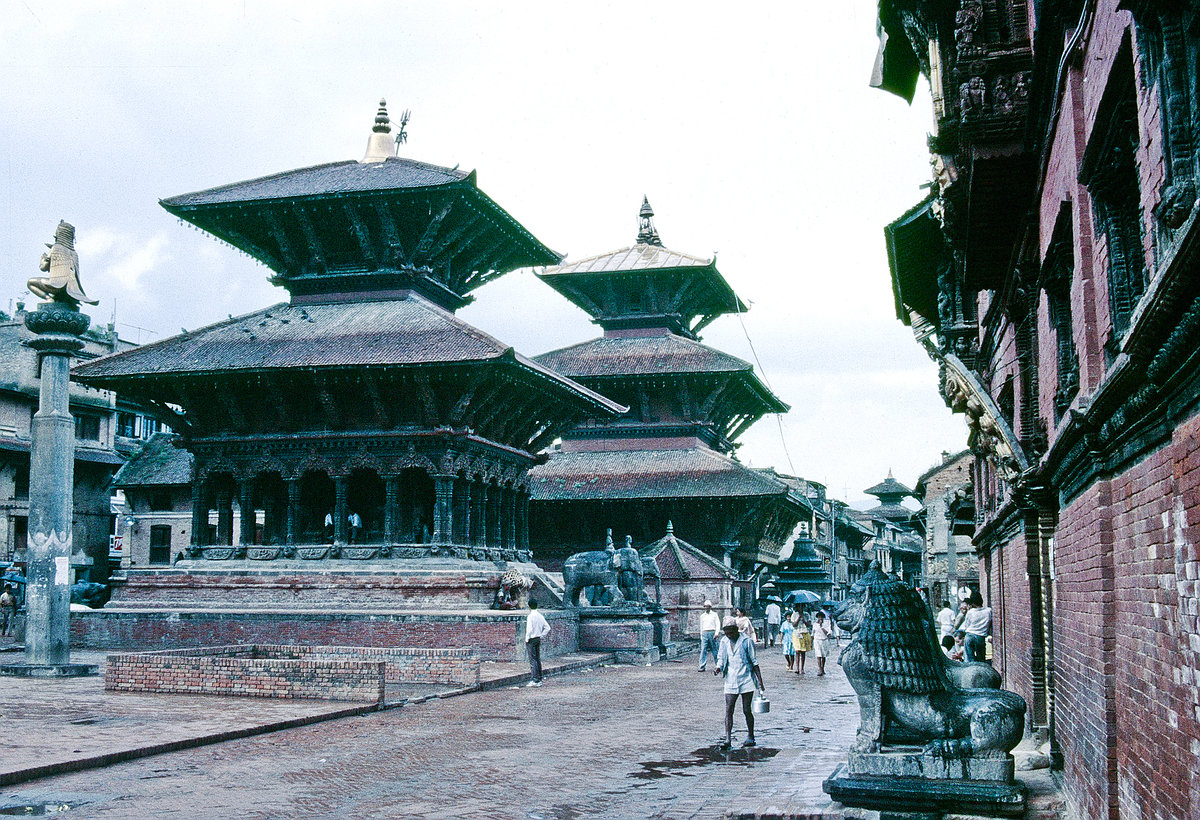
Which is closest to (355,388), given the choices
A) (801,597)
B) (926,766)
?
(801,597)

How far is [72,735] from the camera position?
12.7 m

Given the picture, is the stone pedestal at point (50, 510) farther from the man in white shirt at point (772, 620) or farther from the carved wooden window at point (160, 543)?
the carved wooden window at point (160, 543)

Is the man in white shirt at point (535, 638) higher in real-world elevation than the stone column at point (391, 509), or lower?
lower

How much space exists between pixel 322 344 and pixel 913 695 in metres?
24.5

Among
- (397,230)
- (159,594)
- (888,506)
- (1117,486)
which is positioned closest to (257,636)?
(159,594)

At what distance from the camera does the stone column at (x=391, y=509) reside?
29.7 metres

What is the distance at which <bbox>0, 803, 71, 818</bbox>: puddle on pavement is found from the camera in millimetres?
8984

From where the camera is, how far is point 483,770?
37.3 ft

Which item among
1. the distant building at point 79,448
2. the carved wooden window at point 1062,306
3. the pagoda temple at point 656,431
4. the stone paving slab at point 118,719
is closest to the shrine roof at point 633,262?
the pagoda temple at point 656,431

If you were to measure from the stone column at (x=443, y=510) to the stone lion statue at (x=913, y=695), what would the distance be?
69.6 feet

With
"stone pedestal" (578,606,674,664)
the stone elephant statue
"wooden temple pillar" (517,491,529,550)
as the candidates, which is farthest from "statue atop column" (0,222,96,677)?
Answer: "wooden temple pillar" (517,491,529,550)

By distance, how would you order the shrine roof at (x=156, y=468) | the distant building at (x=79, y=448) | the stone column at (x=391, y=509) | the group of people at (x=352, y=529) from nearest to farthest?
1. the stone column at (x=391, y=509)
2. the group of people at (x=352, y=529)
3. the distant building at (x=79, y=448)
4. the shrine roof at (x=156, y=468)

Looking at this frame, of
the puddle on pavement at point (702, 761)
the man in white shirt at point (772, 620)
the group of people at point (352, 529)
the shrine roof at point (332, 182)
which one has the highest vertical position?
the shrine roof at point (332, 182)

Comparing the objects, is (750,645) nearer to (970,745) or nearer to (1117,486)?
(970,745)
